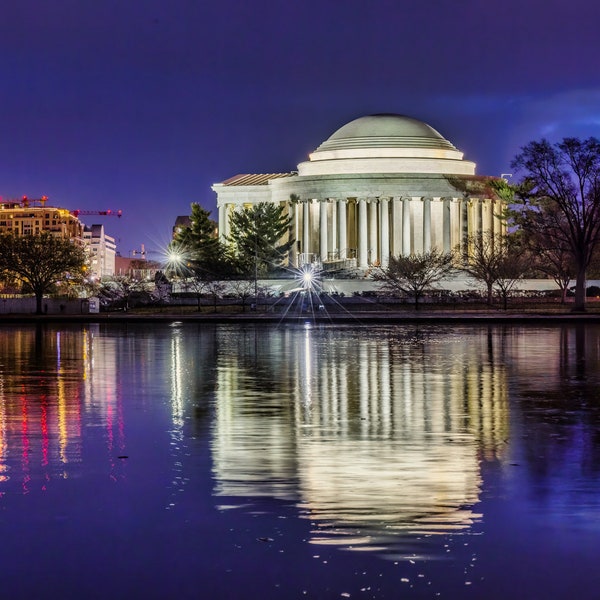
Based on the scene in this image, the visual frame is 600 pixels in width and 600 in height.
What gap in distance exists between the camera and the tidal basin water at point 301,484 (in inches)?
387

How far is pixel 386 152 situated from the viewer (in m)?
109

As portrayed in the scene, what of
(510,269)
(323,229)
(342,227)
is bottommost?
(510,269)

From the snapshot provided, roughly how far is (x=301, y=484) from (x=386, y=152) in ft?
317

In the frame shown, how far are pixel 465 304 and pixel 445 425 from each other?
63.4 m

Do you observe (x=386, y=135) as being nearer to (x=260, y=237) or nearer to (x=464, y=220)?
(x=464, y=220)

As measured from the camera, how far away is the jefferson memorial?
10631 centimetres

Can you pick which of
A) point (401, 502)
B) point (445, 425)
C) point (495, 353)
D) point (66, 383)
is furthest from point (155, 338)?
point (401, 502)

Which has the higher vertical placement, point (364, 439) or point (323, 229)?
point (323, 229)

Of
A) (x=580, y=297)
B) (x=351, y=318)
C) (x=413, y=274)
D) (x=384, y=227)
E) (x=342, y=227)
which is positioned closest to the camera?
(x=351, y=318)

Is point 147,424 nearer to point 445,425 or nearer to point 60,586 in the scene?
point 445,425

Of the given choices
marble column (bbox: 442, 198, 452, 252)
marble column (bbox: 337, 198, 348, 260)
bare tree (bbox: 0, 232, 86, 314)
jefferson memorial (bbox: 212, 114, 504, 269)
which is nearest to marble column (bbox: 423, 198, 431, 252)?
jefferson memorial (bbox: 212, 114, 504, 269)

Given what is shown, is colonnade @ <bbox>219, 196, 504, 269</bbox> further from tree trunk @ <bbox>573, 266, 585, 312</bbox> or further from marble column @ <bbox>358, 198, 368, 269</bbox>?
tree trunk @ <bbox>573, 266, 585, 312</bbox>

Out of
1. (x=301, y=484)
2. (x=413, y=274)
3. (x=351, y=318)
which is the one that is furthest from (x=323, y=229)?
(x=301, y=484)

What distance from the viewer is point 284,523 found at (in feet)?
38.1
